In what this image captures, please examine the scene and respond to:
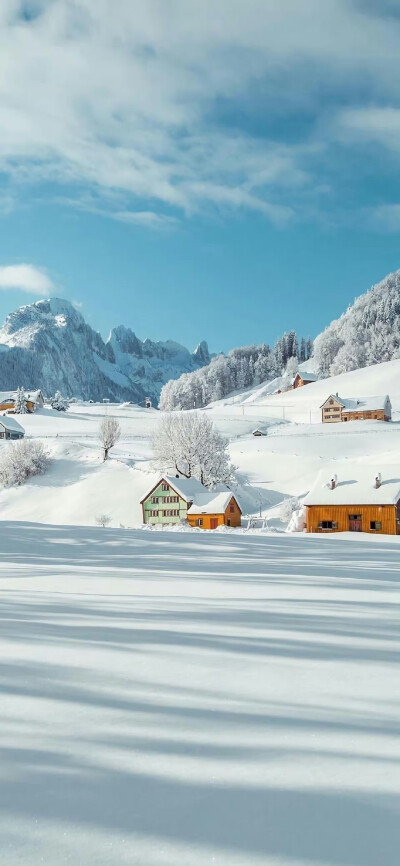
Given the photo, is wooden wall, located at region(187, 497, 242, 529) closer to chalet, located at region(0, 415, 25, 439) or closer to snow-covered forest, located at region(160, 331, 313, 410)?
chalet, located at region(0, 415, 25, 439)

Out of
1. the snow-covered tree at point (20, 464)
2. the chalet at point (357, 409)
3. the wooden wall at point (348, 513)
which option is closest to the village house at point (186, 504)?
the wooden wall at point (348, 513)

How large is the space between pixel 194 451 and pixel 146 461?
33.8 ft

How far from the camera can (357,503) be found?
40.2 meters

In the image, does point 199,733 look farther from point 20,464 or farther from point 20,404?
point 20,404

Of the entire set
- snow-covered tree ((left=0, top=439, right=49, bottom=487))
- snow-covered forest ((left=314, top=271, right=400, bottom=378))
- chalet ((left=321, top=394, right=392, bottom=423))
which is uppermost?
snow-covered forest ((left=314, top=271, right=400, bottom=378))

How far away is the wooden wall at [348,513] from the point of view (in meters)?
39.2

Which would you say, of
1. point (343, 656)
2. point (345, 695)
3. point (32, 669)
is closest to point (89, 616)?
point (32, 669)

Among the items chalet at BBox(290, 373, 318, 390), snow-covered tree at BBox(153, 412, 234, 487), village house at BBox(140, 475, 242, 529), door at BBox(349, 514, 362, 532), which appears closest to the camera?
door at BBox(349, 514, 362, 532)

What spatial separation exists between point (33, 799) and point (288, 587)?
18.0 ft

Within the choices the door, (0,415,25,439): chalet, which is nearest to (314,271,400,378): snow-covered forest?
(0,415,25,439): chalet

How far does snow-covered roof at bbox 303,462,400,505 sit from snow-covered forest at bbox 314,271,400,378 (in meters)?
131

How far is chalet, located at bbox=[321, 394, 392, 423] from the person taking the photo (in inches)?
4033

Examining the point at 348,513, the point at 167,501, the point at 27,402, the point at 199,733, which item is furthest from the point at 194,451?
the point at 27,402

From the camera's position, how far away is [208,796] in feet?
7.88
